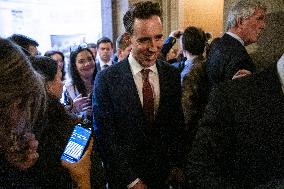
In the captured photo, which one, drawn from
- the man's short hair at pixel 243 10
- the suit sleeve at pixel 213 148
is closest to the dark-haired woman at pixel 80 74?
the man's short hair at pixel 243 10

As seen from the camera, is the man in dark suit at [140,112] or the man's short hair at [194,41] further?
the man's short hair at [194,41]

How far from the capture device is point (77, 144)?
61.4 inches

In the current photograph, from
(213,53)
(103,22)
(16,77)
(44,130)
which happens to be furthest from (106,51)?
(16,77)

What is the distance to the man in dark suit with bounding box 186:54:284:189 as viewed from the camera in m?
1.33

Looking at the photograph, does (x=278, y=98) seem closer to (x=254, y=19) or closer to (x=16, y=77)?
(x=16, y=77)

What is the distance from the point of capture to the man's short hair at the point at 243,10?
2688mm

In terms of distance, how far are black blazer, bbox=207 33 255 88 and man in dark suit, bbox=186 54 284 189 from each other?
3.65ft

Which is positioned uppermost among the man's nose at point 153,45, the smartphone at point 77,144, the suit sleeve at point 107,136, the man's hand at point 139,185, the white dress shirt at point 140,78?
the man's nose at point 153,45

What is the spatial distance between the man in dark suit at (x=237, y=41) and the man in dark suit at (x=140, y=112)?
465 mm

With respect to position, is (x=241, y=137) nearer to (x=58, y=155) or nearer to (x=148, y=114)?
(x=58, y=155)

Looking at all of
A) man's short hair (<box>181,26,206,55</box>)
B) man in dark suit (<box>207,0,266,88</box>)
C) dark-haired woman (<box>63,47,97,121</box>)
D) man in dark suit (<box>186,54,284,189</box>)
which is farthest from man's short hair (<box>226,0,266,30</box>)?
dark-haired woman (<box>63,47,97,121</box>)

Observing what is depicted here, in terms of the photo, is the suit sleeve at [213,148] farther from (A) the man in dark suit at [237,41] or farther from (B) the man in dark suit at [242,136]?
(A) the man in dark suit at [237,41]

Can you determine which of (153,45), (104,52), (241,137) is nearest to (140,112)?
(153,45)

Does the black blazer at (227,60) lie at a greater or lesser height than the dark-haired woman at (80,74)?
greater
